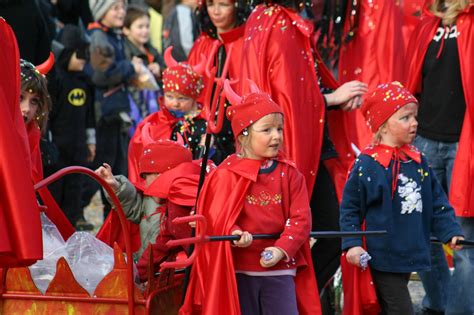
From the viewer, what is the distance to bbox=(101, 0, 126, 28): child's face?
11.4 m

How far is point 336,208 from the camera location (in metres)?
7.14

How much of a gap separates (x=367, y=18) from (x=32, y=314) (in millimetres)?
3025

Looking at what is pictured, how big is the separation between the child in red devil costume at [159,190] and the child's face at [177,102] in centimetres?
141

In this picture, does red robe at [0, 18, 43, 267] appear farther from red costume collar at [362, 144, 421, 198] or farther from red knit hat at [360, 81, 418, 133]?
red knit hat at [360, 81, 418, 133]

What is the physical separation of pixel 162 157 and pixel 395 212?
4.28 ft

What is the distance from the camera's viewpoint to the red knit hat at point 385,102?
673cm

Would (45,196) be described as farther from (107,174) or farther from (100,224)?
(100,224)

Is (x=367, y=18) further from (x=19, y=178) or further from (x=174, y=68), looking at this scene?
(x=19, y=178)

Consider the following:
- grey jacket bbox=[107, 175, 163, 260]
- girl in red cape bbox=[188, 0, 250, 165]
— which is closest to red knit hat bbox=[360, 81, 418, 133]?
girl in red cape bbox=[188, 0, 250, 165]

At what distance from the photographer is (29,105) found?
6.92 metres

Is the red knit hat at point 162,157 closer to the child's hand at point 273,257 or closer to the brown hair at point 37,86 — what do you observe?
the brown hair at point 37,86

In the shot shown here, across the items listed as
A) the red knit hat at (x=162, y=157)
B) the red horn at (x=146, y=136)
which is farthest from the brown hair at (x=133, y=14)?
the red knit hat at (x=162, y=157)

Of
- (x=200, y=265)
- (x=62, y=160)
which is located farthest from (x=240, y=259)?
(x=62, y=160)

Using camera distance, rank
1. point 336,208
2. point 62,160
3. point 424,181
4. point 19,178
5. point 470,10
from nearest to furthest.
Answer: point 19,178 < point 424,181 < point 336,208 < point 470,10 < point 62,160
